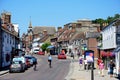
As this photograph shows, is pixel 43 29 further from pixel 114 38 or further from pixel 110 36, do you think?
pixel 114 38

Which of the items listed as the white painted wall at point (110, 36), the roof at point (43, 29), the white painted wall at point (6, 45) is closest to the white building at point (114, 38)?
the white painted wall at point (110, 36)

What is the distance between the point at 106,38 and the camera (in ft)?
141

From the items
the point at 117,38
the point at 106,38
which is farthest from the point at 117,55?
the point at 106,38

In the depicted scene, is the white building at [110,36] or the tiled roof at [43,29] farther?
the tiled roof at [43,29]

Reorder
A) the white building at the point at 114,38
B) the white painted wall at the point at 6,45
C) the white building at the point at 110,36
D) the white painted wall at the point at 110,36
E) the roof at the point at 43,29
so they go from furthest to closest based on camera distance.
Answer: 1. the roof at the point at 43,29
2. the white painted wall at the point at 6,45
3. the white painted wall at the point at 110,36
4. the white building at the point at 110,36
5. the white building at the point at 114,38

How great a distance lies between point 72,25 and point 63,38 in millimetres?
5943

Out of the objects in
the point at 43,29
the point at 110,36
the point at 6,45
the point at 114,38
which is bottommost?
the point at 6,45

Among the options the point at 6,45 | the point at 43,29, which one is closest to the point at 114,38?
the point at 6,45

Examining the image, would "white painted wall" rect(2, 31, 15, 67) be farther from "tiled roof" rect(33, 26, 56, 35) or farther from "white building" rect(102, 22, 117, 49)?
"tiled roof" rect(33, 26, 56, 35)

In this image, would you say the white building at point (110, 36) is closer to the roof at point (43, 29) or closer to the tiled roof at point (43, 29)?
the tiled roof at point (43, 29)

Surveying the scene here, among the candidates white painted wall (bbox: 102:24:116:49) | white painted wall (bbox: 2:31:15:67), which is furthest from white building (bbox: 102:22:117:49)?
white painted wall (bbox: 2:31:15:67)

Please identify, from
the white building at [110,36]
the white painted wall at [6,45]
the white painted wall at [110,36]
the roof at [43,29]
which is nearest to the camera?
the white building at [110,36]

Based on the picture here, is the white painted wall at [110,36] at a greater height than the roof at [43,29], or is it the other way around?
the roof at [43,29]

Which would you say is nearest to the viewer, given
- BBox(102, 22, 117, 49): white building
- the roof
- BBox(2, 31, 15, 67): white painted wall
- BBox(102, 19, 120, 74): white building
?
BBox(102, 19, 120, 74): white building
